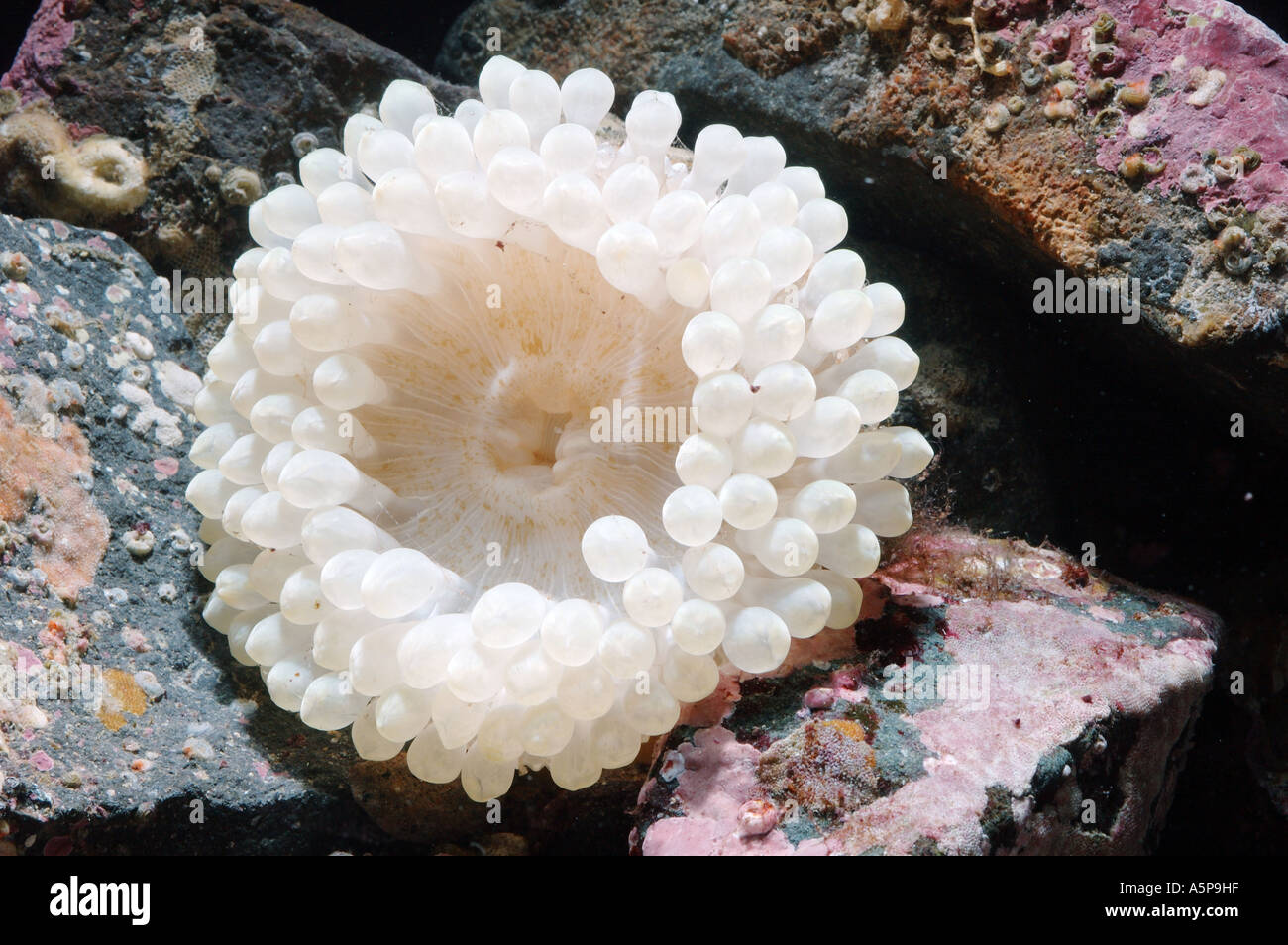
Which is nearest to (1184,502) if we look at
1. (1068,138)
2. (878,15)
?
(1068,138)

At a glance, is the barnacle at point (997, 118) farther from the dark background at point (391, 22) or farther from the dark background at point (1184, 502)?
the dark background at point (391, 22)

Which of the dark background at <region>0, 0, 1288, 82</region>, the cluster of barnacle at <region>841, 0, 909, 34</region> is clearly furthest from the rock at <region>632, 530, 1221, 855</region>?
the dark background at <region>0, 0, 1288, 82</region>

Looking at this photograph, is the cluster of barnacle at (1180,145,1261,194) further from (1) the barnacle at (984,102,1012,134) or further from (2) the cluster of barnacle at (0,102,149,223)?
(2) the cluster of barnacle at (0,102,149,223)

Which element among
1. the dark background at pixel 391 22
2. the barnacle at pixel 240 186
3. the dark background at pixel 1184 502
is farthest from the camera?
the dark background at pixel 391 22

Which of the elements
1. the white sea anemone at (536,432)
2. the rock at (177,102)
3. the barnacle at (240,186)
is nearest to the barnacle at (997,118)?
the white sea anemone at (536,432)

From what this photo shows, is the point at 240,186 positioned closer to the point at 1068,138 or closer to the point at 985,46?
the point at 985,46

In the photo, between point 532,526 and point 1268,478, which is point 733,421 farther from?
point 1268,478
